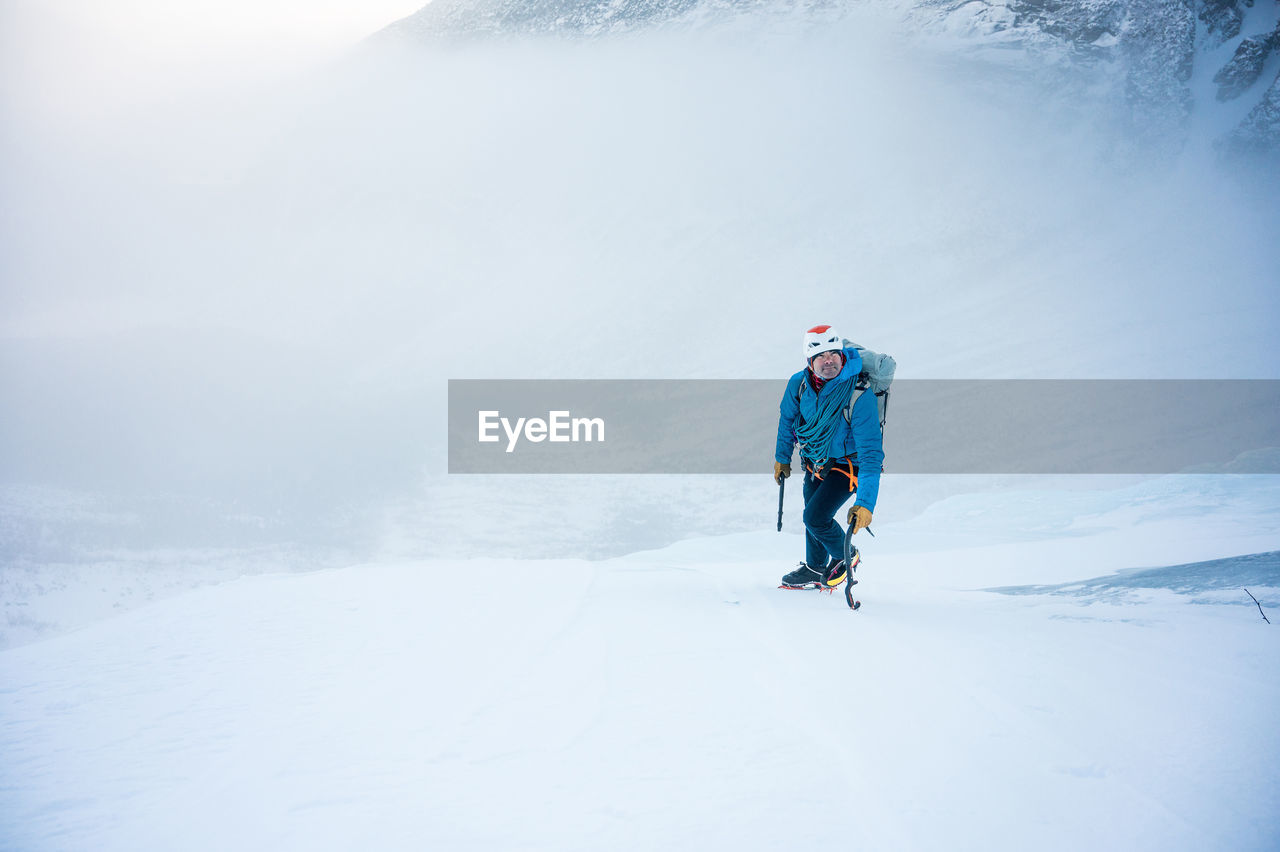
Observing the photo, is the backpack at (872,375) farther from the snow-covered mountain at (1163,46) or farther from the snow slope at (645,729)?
the snow-covered mountain at (1163,46)

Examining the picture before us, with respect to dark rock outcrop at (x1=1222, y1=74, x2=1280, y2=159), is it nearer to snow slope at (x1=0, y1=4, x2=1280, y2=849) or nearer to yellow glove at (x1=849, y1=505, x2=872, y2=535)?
snow slope at (x1=0, y1=4, x2=1280, y2=849)

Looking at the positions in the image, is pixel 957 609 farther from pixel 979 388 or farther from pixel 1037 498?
pixel 979 388

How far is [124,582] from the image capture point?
27.0 metres

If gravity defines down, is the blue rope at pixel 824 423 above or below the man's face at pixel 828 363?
below

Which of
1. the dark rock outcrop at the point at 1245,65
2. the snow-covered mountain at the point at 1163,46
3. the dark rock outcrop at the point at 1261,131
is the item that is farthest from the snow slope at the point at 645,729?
the dark rock outcrop at the point at 1245,65

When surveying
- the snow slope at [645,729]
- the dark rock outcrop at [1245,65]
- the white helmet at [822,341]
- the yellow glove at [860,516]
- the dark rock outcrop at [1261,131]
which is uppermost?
the dark rock outcrop at [1245,65]

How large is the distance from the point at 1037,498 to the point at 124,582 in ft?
101

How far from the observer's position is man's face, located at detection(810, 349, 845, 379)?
4543 millimetres

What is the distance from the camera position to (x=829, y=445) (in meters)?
4.78

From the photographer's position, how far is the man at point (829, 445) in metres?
4.59

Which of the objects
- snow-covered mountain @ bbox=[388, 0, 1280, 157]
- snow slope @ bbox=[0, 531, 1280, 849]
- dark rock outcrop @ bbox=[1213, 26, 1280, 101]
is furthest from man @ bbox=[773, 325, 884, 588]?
dark rock outcrop @ bbox=[1213, 26, 1280, 101]

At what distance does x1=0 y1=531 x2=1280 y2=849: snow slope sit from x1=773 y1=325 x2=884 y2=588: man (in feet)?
2.82

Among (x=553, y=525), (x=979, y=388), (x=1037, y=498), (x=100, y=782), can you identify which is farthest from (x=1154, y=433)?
(x=100, y=782)

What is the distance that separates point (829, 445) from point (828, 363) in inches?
22.8
